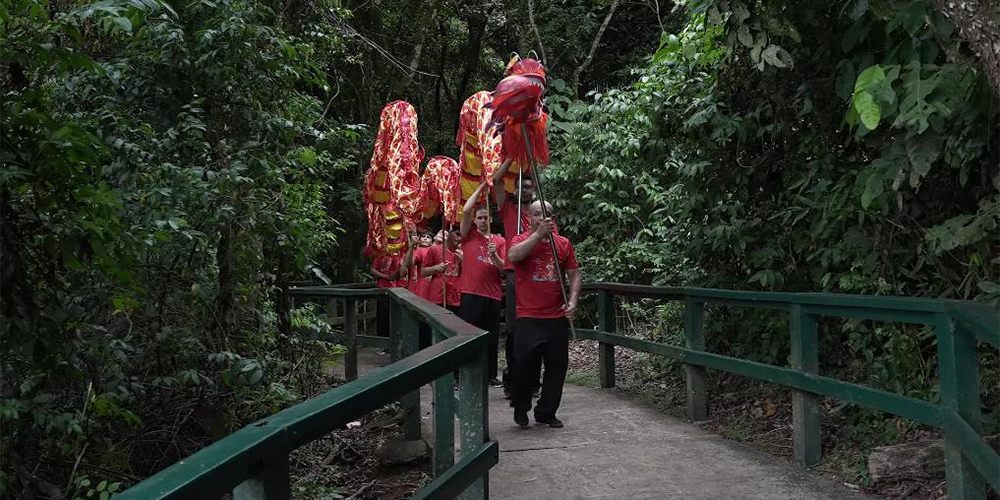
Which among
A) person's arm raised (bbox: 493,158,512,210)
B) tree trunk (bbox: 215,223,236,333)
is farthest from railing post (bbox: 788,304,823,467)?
tree trunk (bbox: 215,223,236,333)

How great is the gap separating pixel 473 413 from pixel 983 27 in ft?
8.11

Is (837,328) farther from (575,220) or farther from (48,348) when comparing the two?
(575,220)

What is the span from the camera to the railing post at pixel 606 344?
9.12 metres

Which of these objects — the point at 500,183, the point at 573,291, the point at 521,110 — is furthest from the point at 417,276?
the point at 521,110

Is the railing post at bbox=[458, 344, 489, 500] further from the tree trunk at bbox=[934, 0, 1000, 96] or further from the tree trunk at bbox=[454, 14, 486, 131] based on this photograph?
the tree trunk at bbox=[454, 14, 486, 131]

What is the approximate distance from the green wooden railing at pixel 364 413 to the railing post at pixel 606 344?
3.92 metres

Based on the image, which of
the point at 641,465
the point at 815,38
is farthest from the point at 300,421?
the point at 815,38

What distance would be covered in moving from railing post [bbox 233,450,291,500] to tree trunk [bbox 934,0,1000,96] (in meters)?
2.94

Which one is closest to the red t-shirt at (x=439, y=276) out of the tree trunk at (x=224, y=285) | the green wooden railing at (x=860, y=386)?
the green wooden railing at (x=860, y=386)

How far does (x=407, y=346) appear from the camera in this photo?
5539 millimetres

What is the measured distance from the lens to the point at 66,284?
15.4 ft

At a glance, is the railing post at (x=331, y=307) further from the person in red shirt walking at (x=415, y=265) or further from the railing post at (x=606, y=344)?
the railing post at (x=606, y=344)

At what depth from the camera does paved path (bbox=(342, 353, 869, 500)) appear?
5.25 metres

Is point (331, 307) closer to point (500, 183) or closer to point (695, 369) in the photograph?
point (500, 183)
